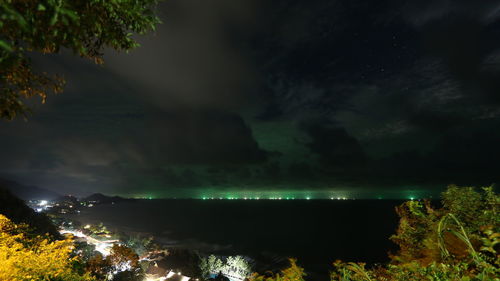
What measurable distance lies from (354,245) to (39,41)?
304ft

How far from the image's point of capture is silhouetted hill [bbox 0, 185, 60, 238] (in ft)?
164

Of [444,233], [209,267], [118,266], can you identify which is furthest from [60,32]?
[209,267]

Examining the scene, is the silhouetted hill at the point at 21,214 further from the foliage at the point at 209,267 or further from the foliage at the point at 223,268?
the foliage at the point at 223,268

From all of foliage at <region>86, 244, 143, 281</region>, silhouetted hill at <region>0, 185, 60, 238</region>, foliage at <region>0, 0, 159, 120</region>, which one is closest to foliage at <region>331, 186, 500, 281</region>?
foliage at <region>0, 0, 159, 120</region>

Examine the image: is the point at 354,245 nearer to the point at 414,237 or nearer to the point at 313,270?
the point at 313,270

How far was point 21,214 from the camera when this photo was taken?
52.3 m

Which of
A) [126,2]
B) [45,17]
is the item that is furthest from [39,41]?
[126,2]

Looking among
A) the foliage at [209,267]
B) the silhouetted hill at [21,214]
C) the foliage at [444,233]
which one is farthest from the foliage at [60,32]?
the silhouetted hill at [21,214]

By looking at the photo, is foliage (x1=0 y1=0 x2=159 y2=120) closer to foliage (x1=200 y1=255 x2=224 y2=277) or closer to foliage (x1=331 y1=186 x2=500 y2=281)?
foliage (x1=331 y1=186 x2=500 y2=281)

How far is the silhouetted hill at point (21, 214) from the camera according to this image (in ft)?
164

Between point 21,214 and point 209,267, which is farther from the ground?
point 21,214

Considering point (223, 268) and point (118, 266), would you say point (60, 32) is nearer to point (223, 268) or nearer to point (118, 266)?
point (118, 266)

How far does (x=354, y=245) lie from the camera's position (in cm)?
7950

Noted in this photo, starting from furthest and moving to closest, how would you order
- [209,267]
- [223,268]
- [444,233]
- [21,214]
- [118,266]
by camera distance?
[21,214]
[223,268]
[209,267]
[118,266]
[444,233]
